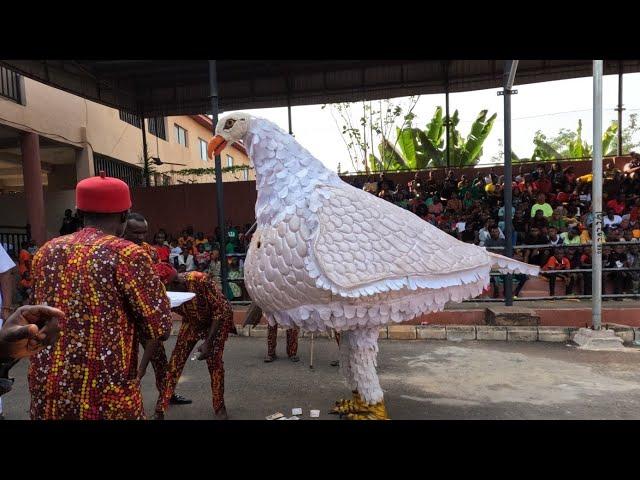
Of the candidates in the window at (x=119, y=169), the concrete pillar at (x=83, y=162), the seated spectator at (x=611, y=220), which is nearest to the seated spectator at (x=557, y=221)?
the seated spectator at (x=611, y=220)

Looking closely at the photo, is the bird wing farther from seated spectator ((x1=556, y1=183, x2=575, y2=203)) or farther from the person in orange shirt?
seated spectator ((x1=556, y1=183, x2=575, y2=203))

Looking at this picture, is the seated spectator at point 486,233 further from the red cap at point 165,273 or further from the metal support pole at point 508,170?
the red cap at point 165,273

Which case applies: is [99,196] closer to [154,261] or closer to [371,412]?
[154,261]

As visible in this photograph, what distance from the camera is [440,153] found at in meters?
13.0

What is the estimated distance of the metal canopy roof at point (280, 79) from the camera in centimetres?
891

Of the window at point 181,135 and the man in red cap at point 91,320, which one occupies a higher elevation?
the window at point 181,135

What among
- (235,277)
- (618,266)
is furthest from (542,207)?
(235,277)

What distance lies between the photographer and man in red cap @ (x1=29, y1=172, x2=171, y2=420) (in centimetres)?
157

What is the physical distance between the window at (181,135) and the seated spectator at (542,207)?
13.5 m

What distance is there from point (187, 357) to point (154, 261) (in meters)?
0.98

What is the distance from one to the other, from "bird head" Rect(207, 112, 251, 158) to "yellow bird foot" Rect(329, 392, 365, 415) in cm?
194

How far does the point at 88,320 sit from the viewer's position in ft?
5.16

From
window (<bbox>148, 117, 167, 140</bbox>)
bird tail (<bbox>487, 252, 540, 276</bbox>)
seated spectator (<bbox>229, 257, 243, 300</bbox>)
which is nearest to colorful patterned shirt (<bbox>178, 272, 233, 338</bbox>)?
bird tail (<bbox>487, 252, 540, 276</bbox>)
